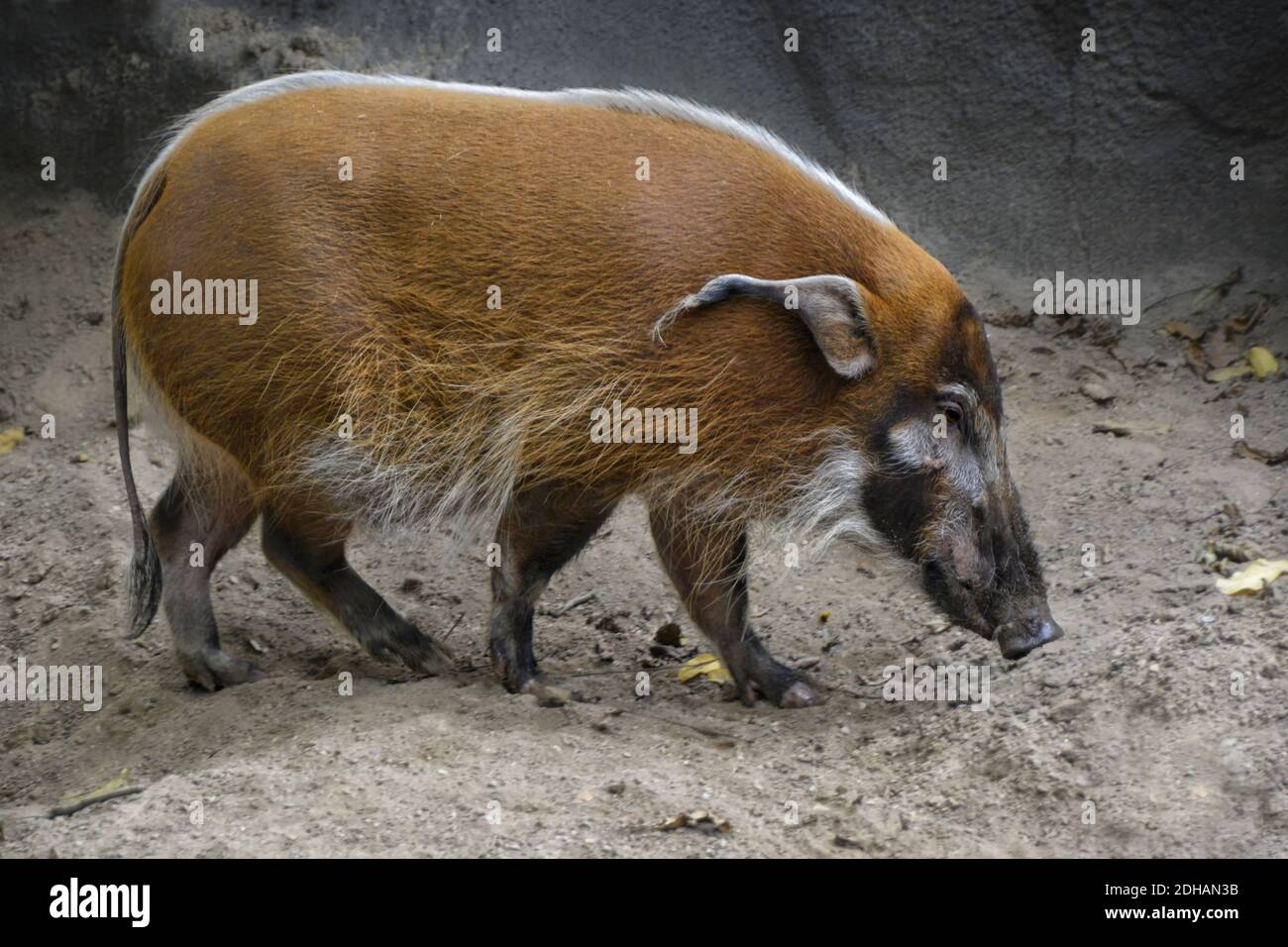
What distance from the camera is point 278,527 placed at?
5.02 meters

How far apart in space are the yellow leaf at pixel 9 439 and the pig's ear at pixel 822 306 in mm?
3945

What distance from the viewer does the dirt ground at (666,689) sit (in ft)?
12.0

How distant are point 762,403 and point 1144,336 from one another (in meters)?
3.13

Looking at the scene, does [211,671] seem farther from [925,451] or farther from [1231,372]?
[1231,372]

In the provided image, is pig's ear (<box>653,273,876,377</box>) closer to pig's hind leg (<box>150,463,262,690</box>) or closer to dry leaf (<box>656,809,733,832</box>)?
dry leaf (<box>656,809,733,832</box>)

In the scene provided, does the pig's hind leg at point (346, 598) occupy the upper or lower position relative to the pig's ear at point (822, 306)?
lower

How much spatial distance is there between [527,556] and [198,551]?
1.31m

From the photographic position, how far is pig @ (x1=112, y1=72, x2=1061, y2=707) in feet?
14.6

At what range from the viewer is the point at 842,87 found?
23.6 feet

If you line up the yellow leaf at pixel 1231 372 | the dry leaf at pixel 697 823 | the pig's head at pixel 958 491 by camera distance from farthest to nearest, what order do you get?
1. the yellow leaf at pixel 1231 372
2. the pig's head at pixel 958 491
3. the dry leaf at pixel 697 823

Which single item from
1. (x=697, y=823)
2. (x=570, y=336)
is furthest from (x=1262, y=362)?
(x=697, y=823)

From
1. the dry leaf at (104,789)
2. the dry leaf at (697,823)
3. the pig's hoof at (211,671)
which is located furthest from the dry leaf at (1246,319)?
the dry leaf at (104,789)

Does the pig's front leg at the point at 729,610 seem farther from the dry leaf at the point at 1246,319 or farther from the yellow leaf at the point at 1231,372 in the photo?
the dry leaf at the point at 1246,319

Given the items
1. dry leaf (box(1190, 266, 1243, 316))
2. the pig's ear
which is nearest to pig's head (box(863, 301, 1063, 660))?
the pig's ear
